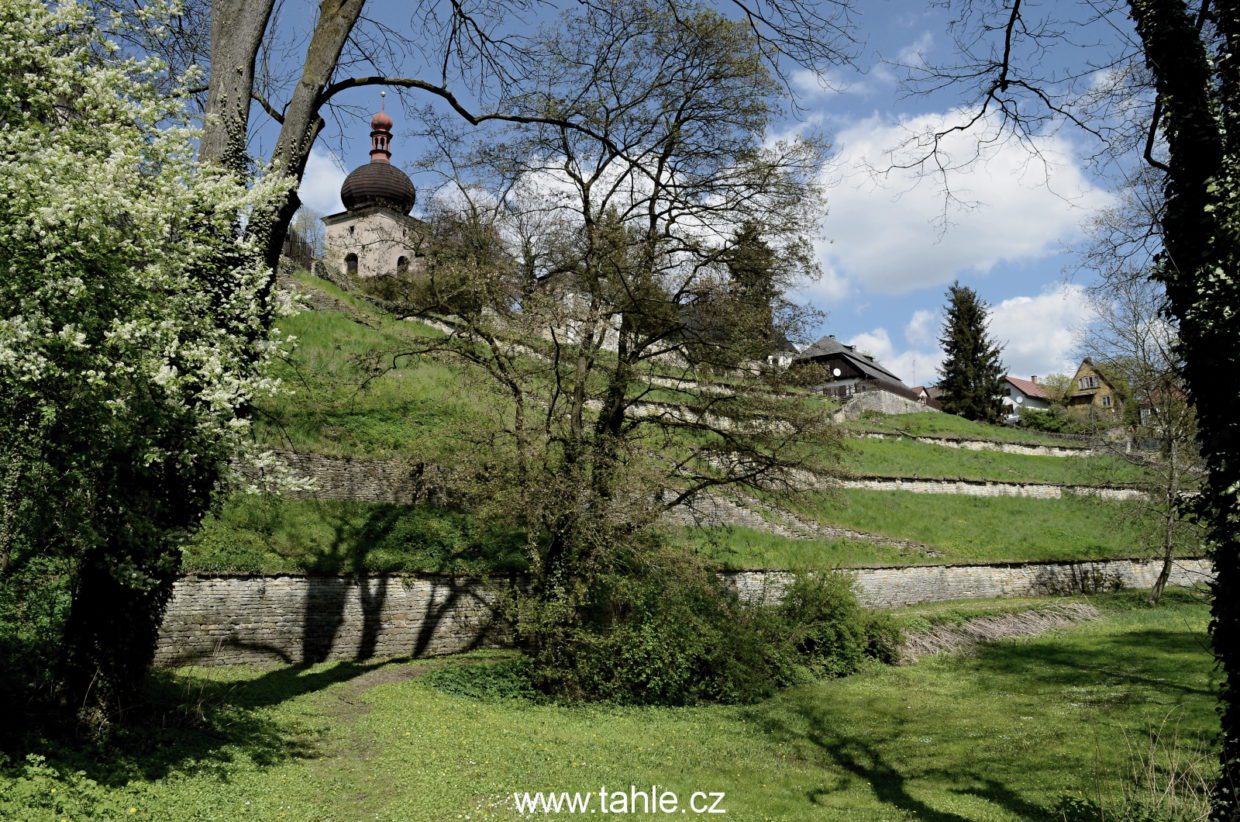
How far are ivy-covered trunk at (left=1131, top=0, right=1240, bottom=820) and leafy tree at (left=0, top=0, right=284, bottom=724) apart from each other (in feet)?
25.7

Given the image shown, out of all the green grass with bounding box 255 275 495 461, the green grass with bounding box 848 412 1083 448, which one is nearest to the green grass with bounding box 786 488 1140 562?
the green grass with bounding box 848 412 1083 448

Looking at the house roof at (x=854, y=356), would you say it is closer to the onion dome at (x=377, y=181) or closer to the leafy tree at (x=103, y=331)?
the onion dome at (x=377, y=181)

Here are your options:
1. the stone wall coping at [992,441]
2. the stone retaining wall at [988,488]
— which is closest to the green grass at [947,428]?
the stone wall coping at [992,441]

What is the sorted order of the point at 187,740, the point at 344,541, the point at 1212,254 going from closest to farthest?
the point at 1212,254, the point at 187,740, the point at 344,541

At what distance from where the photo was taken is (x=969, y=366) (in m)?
56.7

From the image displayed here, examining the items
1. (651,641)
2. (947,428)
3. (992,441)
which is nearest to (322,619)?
(651,641)

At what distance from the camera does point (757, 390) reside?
14750mm

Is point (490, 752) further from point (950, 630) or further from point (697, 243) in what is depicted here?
point (950, 630)

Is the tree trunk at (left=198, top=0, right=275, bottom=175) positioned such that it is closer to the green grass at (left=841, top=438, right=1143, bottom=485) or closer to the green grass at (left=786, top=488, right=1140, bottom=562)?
the green grass at (left=786, top=488, right=1140, bottom=562)

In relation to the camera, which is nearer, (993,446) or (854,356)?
(993,446)

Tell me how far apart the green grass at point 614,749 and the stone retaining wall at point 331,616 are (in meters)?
0.61

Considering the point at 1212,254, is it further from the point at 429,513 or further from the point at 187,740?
the point at 429,513

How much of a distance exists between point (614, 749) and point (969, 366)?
5467 centimetres

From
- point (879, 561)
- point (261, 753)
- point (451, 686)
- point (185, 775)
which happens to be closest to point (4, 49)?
point (185, 775)
